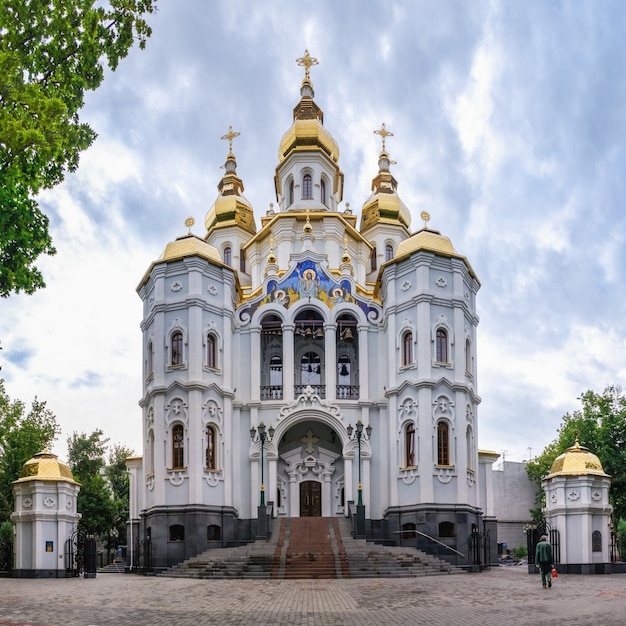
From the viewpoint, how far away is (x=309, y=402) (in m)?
36.9

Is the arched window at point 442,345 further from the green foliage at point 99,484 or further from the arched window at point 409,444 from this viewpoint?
the green foliage at point 99,484

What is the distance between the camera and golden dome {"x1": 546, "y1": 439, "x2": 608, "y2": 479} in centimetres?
3030

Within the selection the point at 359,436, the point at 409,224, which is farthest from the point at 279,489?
the point at 409,224

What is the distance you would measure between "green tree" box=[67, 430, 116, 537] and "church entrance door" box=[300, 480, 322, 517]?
51.7 feet

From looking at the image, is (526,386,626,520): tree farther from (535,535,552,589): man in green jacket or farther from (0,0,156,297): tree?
(0,0,156,297): tree

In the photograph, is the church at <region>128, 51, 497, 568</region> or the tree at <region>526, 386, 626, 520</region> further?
the tree at <region>526, 386, 626, 520</region>

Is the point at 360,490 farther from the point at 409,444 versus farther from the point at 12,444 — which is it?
the point at 12,444

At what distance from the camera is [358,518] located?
109 ft

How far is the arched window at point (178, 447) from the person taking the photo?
3450 centimetres

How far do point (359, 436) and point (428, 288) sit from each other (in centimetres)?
639

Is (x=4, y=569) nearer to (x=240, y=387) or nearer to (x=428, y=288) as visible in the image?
(x=240, y=387)

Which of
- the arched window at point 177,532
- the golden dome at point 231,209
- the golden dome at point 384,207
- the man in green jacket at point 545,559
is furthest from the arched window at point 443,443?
the golden dome at point 231,209

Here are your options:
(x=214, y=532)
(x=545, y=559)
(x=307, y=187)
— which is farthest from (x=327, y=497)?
(x=545, y=559)

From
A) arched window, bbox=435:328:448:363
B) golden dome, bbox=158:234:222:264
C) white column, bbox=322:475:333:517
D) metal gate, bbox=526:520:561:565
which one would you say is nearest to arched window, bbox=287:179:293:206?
golden dome, bbox=158:234:222:264
